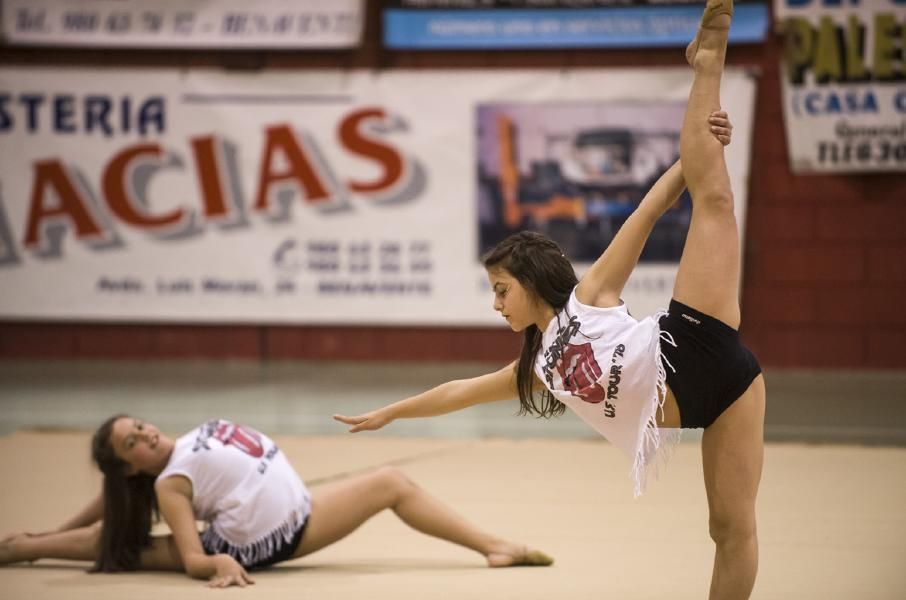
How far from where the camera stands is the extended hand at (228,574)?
3.98 metres

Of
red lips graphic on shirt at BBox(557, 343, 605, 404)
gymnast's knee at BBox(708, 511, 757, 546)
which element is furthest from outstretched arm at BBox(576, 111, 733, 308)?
gymnast's knee at BBox(708, 511, 757, 546)

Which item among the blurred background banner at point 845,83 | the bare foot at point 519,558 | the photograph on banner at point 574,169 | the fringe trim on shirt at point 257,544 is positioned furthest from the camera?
the photograph on banner at point 574,169

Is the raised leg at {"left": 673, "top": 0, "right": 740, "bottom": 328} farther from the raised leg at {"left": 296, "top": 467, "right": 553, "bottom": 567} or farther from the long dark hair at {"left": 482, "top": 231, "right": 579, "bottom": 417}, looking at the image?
the raised leg at {"left": 296, "top": 467, "right": 553, "bottom": 567}

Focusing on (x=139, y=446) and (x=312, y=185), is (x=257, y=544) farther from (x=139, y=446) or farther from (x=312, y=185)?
(x=312, y=185)

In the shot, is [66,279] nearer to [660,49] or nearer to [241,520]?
[660,49]

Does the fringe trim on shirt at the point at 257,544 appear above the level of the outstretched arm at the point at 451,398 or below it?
below

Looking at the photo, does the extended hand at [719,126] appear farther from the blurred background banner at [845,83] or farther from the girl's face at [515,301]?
the blurred background banner at [845,83]

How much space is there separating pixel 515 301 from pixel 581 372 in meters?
0.29

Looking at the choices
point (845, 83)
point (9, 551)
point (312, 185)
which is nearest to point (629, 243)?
point (9, 551)

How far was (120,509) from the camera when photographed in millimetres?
4098

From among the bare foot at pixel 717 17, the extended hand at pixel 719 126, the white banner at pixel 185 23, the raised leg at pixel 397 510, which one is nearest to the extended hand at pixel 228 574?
the raised leg at pixel 397 510

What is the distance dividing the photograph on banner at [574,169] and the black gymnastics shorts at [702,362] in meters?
5.99

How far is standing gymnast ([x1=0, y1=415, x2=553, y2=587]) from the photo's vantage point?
161 inches

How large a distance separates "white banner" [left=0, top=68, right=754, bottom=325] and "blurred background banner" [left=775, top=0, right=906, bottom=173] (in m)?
0.81
